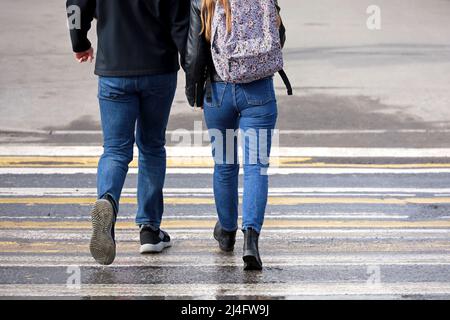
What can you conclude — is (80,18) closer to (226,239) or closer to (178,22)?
(178,22)

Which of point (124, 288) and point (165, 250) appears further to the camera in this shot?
point (165, 250)

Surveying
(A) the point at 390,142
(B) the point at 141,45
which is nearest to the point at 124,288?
(B) the point at 141,45

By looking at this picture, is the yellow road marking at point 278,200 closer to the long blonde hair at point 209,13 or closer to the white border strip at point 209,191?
the white border strip at point 209,191

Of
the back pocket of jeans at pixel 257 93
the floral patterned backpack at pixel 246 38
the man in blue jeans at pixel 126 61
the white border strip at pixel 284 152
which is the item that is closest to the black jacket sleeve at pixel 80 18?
the man in blue jeans at pixel 126 61

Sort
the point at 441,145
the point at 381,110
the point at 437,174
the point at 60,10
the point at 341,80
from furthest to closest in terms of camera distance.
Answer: the point at 60,10 < the point at 341,80 < the point at 381,110 < the point at 441,145 < the point at 437,174

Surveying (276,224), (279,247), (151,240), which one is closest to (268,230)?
(276,224)

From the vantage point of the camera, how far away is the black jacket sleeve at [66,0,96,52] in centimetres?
732

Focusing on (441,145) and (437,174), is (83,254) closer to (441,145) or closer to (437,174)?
(437,174)

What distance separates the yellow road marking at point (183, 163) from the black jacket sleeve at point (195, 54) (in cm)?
351

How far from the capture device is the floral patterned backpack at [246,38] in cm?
714

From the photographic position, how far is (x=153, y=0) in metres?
7.31

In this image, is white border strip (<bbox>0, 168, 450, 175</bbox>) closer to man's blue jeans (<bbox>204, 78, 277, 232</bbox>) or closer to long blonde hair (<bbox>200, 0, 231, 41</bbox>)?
man's blue jeans (<bbox>204, 78, 277, 232</bbox>)

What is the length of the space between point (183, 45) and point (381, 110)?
598cm

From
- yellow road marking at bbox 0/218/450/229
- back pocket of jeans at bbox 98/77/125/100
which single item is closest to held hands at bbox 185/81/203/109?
back pocket of jeans at bbox 98/77/125/100
